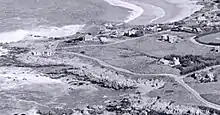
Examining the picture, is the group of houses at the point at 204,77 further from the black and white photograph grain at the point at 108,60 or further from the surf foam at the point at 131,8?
the surf foam at the point at 131,8

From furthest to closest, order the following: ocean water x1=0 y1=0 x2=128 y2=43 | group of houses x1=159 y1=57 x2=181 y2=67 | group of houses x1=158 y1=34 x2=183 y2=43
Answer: ocean water x1=0 y1=0 x2=128 y2=43, group of houses x1=158 y1=34 x2=183 y2=43, group of houses x1=159 y1=57 x2=181 y2=67

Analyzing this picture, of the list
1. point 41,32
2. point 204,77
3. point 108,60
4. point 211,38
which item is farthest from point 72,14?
point 204,77

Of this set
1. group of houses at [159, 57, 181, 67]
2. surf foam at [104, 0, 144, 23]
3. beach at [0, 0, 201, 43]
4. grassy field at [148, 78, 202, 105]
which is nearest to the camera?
grassy field at [148, 78, 202, 105]

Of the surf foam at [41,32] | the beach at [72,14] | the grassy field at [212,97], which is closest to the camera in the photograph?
the grassy field at [212,97]

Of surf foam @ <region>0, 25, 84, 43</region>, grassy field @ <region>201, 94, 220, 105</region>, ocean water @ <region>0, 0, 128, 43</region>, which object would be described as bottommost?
grassy field @ <region>201, 94, 220, 105</region>

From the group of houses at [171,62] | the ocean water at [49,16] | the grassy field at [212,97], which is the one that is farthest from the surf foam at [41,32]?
the grassy field at [212,97]

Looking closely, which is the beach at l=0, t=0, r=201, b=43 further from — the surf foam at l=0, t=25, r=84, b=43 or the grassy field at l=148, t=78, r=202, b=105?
the grassy field at l=148, t=78, r=202, b=105

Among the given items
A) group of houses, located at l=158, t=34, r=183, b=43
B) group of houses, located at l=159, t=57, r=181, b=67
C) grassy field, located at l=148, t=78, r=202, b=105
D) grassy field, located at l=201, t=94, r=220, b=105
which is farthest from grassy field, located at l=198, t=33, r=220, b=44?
grassy field, located at l=201, t=94, r=220, b=105
